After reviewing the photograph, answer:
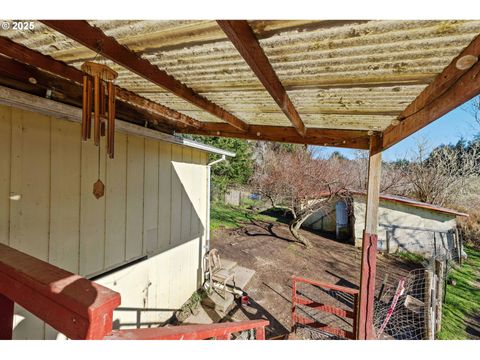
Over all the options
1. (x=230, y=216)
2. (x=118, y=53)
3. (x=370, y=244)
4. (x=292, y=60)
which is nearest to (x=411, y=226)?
(x=370, y=244)

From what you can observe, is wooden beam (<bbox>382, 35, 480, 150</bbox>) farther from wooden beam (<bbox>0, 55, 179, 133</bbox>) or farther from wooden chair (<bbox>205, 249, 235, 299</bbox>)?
wooden chair (<bbox>205, 249, 235, 299</bbox>)

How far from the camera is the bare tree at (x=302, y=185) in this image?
32.9ft

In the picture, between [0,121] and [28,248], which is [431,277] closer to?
[28,248]

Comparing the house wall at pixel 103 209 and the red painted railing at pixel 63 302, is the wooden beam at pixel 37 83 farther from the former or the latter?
the red painted railing at pixel 63 302

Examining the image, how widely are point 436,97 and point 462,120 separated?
15.9 meters

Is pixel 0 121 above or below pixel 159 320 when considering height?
above

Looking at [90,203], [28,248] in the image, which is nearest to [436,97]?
[90,203]

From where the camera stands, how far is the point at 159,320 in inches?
158

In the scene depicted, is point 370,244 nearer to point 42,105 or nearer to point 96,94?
point 96,94

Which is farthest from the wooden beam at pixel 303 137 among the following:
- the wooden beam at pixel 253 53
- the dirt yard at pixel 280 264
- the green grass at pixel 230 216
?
the green grass at pixel 230 216

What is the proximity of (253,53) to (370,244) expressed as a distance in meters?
3.05

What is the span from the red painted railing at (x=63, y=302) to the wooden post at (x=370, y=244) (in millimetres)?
3003

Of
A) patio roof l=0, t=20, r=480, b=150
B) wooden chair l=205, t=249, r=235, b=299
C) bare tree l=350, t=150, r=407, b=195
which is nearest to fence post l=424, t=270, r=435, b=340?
patio roof l=0, t=20, r=480, b=150
